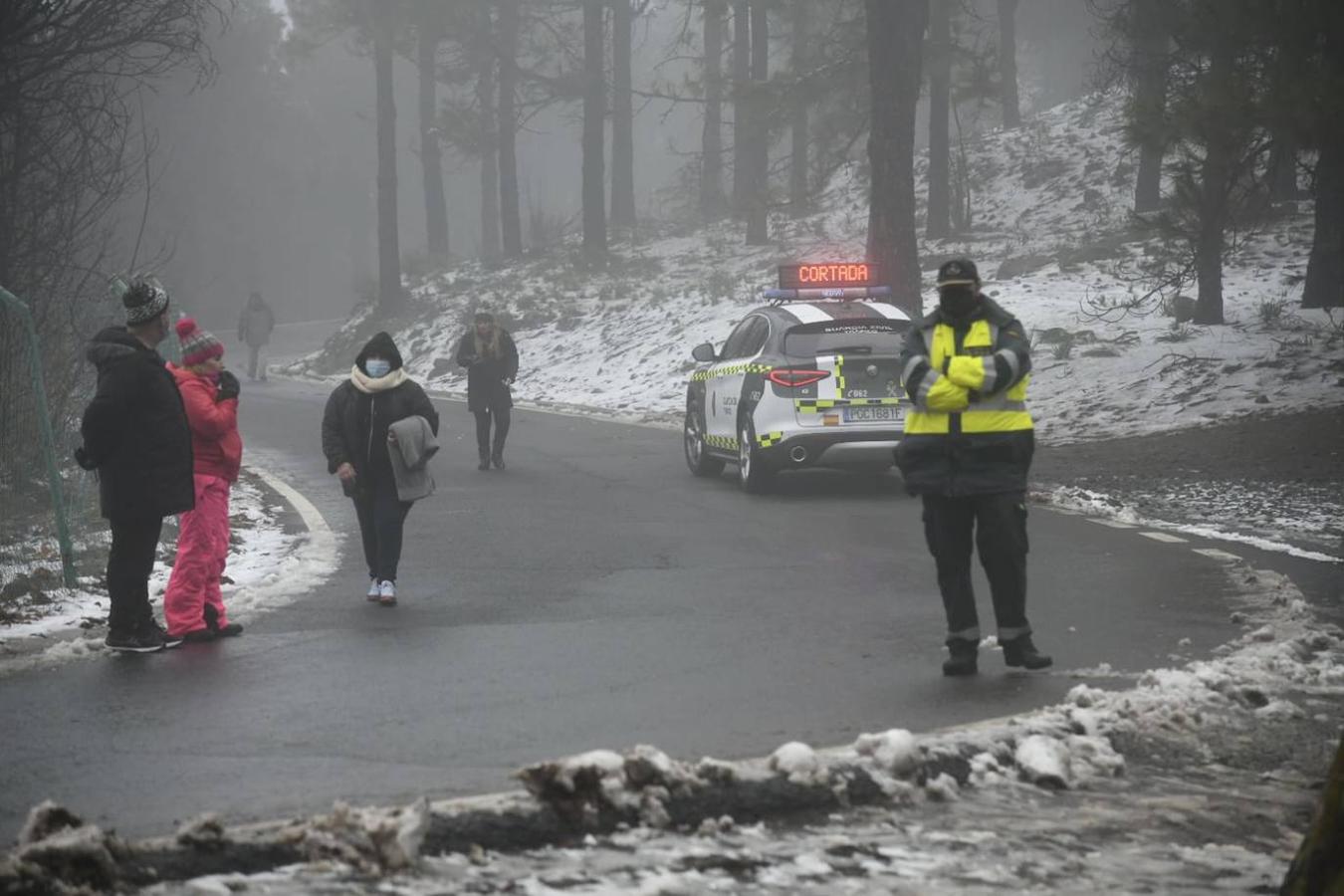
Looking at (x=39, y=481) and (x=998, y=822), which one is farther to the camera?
(x=39, y=481)

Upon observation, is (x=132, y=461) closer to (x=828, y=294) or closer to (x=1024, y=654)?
(x=1024, y=654)

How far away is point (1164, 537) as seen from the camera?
13539mm

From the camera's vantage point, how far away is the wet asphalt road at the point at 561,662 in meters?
6.71

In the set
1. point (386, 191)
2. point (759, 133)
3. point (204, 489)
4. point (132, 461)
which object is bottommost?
point (204, 489)

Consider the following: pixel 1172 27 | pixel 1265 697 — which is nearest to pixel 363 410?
→ pixel 1265 697

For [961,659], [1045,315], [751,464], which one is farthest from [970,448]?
[1045,315]

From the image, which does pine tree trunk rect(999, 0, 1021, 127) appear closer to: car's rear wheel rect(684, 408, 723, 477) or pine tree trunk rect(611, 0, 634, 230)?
pine tree trunk rect(611, 0, 634, 230)

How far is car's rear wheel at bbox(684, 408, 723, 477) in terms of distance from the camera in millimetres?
18859

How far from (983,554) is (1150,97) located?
44.1ft

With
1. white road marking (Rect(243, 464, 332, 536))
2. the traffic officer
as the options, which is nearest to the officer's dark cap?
the traffic officer

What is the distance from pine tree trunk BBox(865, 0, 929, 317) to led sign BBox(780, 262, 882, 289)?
20.9ft

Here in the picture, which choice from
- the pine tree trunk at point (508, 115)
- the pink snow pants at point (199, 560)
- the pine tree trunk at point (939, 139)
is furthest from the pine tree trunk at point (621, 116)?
the pink snow pants at point (199, 560)

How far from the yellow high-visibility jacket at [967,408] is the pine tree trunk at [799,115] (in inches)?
930

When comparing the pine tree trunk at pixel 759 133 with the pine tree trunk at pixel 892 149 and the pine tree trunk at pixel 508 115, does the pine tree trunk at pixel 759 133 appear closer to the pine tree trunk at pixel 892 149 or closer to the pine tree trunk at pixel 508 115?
the pine tree trunk at pixel 508 115
